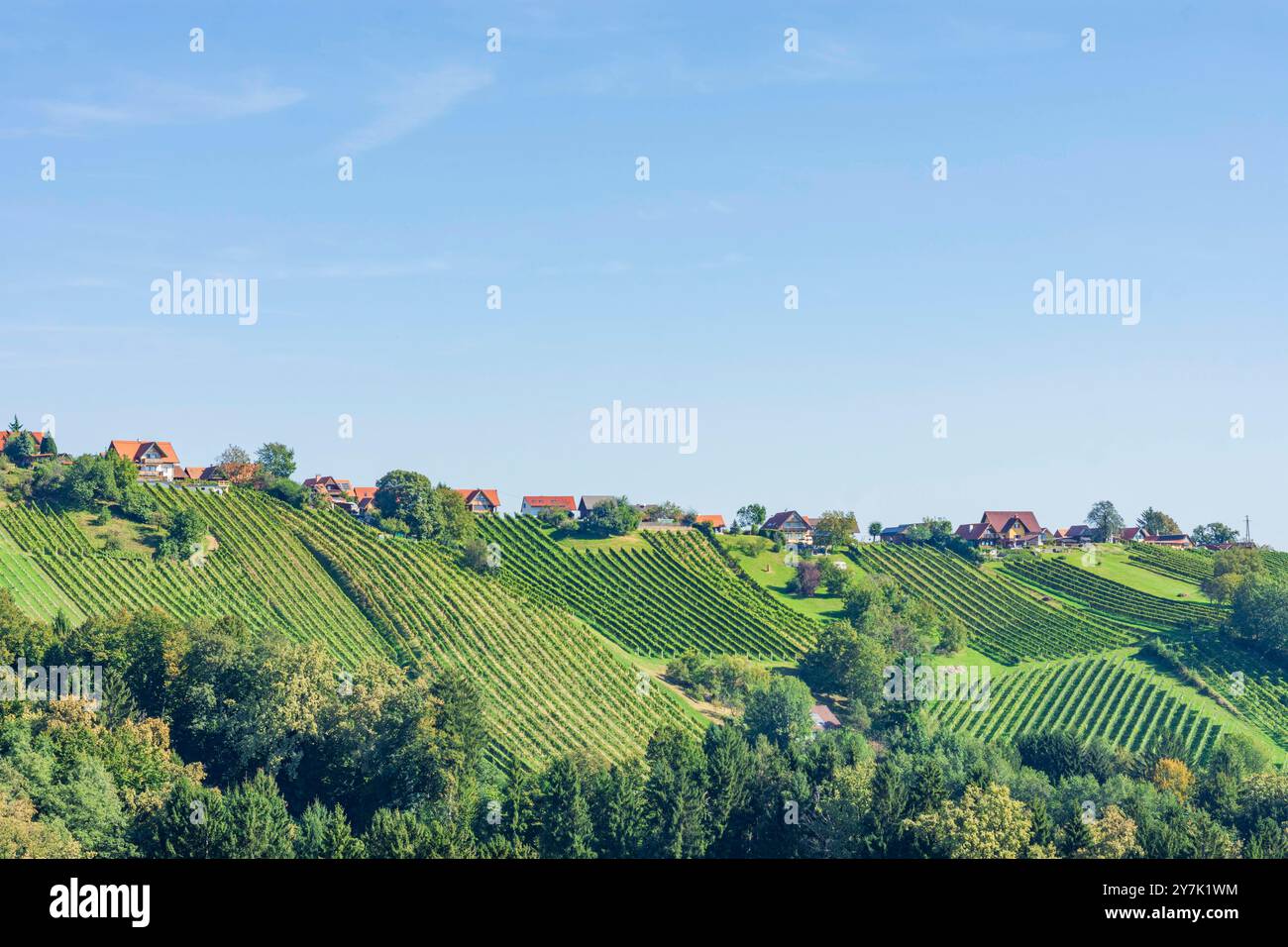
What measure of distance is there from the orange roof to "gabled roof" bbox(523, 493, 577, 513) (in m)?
43.4

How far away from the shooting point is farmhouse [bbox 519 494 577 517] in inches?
6767

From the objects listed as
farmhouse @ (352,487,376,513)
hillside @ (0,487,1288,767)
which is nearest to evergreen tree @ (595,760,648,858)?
hillside @ (0,487,1288,767)

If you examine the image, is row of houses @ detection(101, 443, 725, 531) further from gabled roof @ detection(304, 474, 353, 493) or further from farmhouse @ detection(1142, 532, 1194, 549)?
farmhouse @ detection(1142, 532, 1194, 549)

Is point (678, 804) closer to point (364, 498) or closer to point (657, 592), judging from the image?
point (657, 592)

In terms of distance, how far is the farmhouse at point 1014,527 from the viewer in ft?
543

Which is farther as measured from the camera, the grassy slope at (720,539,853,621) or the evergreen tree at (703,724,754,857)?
the grassy slope at (720,539,853,621)

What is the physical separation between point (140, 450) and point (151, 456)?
5.06 ft

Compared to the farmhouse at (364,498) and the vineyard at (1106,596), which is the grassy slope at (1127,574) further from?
the farmhouse at (364,498)

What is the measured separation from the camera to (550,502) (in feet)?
569

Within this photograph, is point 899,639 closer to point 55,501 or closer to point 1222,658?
point 1222,658

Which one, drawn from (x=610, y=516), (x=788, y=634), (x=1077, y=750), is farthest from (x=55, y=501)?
(x=1077, y=750)

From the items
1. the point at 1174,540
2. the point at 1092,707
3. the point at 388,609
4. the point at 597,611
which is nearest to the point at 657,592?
the point at 597,611

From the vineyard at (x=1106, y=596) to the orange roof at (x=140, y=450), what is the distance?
327ft

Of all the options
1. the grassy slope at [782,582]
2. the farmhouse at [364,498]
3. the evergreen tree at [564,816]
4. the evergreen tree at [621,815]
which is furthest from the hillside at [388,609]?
the grassy slope at [782,582]
